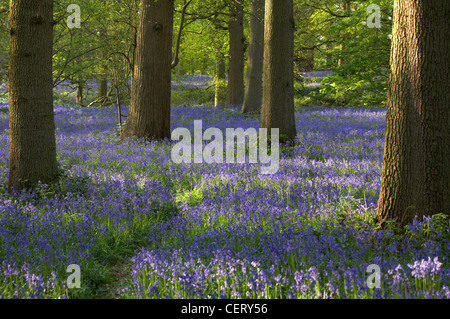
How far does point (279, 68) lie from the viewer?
954 centimetres

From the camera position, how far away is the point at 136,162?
803 centimetres

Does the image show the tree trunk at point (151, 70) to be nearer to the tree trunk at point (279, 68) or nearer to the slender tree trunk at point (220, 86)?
the tree trunk at point (279, 68)

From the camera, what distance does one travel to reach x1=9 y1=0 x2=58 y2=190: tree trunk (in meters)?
5.66

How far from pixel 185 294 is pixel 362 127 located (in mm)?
11035

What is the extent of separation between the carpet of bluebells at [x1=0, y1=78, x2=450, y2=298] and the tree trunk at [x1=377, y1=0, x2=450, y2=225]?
1.00ft

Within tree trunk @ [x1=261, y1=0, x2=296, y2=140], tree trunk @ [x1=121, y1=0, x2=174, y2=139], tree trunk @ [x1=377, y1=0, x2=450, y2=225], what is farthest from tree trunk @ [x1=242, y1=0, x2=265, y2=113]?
tree trunk @ [x1=377, y1=0, x2=450, y2=225]

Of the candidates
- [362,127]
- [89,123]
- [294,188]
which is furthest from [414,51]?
[89,123]

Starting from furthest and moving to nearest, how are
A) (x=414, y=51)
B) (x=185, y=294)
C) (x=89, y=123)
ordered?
1. (x=89, y=123)
2. (x=414, y=51)
3. (x=185, y=294)

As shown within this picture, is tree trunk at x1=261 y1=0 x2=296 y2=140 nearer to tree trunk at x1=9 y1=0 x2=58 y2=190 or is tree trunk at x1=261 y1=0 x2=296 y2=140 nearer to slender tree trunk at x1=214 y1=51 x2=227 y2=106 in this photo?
tree trunk at x1=9 y1=0 x2=58 y2=190

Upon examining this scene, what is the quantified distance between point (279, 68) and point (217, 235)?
20.3 ft

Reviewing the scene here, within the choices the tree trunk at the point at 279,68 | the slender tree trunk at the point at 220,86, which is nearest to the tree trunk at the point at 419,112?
the tree trunk at the point at 279,68

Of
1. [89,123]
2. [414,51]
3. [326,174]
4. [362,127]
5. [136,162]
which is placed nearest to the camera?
[414,51]

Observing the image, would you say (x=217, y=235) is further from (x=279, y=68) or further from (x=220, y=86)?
(x=220, y=86)

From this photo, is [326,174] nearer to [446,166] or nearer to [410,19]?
[446,166]
